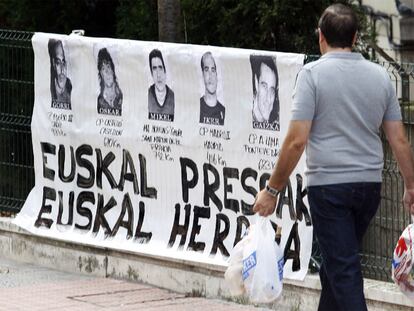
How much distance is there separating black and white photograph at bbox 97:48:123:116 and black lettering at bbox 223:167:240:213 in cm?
119

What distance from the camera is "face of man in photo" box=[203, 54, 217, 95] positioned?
8250mm

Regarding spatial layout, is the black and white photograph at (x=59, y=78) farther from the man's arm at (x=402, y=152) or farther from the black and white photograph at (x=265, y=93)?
the man's arm at (x=402, y=152)

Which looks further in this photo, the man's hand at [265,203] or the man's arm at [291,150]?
the man's hand at [265,203]

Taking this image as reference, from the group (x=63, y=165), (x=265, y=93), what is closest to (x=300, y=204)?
(x=265, y=93)

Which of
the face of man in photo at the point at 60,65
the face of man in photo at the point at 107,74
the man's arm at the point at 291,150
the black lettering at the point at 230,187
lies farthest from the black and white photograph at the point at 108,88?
the man's arm at the point at 291,150

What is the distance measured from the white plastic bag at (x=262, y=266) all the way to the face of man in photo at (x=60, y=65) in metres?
3.64

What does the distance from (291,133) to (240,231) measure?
247 centimetres

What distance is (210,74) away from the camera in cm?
827

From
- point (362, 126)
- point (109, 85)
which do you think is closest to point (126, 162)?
point (109, 85)

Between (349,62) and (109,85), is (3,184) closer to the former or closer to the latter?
(109,85)

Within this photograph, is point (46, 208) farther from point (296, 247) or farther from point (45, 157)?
point (296, 247)

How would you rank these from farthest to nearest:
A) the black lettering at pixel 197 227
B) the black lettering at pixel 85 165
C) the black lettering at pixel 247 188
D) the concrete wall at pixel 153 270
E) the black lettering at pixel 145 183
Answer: the black lettering at pixel 85 165 → the black lettering at pixel 145 183 → the black lettering at pixel 197 227 → the black lettering at pixel 247 188 → the concrete wall at pixel 153 270

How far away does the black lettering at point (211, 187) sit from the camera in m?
→ 8.34

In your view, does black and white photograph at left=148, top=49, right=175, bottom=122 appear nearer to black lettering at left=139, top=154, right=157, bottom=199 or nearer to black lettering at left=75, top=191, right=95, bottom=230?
black lettering at left=139, top=154, right=157, bottom=199
